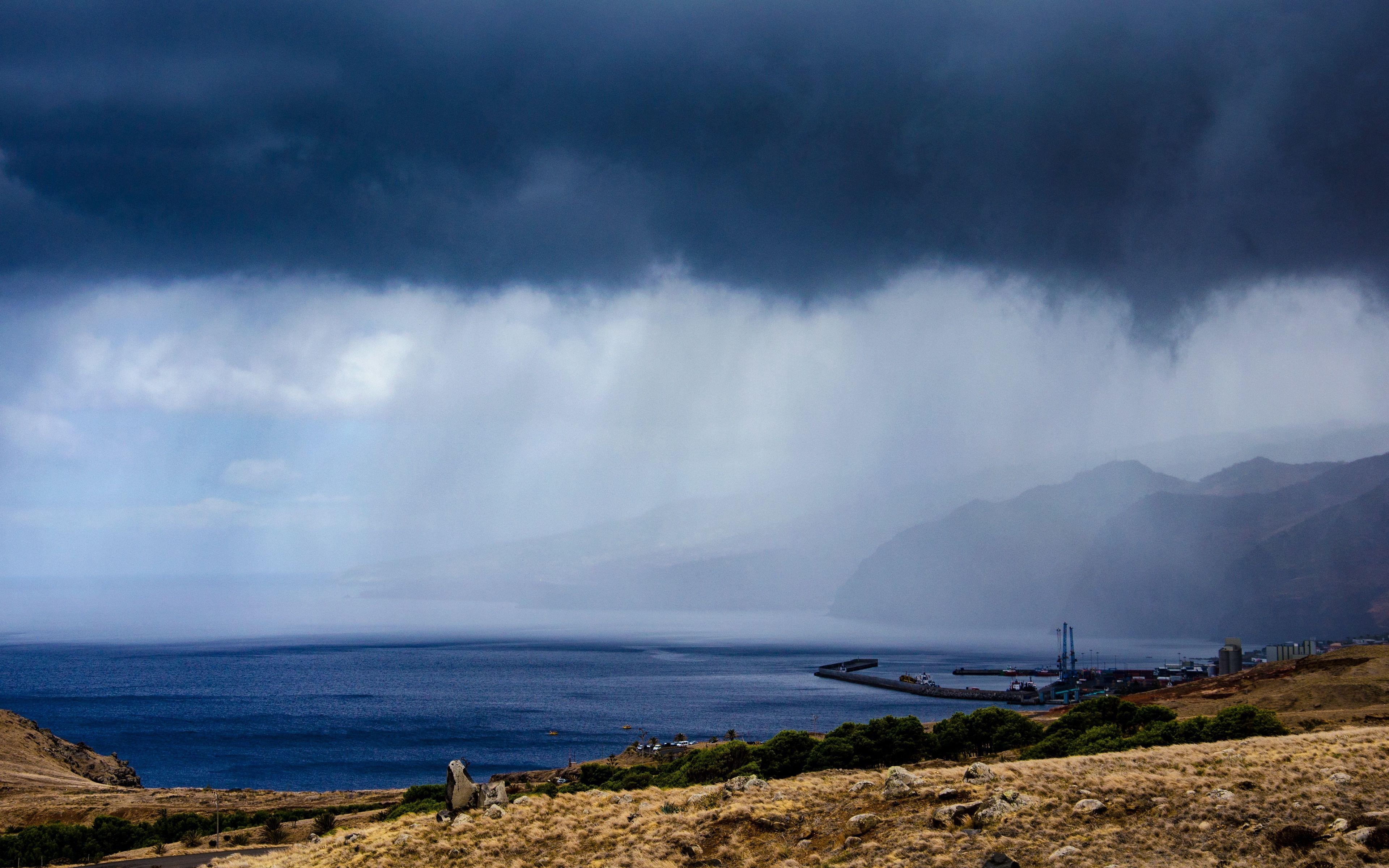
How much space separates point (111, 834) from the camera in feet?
212

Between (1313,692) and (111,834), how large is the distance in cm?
11083

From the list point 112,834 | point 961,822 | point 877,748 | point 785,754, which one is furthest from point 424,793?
point 961,822

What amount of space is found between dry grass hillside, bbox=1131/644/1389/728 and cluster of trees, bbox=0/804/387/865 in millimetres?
78529

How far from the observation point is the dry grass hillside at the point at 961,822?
27.4 metres

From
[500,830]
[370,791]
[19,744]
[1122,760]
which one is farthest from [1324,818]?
[19,744]

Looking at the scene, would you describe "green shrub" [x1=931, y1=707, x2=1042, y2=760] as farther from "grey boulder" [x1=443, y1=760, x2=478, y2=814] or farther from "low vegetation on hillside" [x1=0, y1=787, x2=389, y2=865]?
"low vegetation on hillside" [x1=0, y1=787, x2=389, y2=865]

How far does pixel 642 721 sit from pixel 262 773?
7615cm

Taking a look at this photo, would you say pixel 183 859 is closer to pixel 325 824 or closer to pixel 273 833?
pixel 325 824

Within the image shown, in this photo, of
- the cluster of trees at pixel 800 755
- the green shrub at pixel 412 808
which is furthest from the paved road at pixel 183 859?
the cluster of trees at pixel 800 755

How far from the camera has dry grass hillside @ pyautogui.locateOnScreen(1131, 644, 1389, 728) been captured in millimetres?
74688

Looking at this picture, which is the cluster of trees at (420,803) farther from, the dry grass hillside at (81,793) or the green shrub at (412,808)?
the dry grass hillside at (81,793)

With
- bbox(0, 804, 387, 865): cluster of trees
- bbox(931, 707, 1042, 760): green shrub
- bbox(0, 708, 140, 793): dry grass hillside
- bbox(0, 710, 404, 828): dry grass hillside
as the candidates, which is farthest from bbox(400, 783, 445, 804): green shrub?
bbox(0, 708, 140, 793): dry grass hillside

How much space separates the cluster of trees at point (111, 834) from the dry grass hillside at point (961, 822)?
34018mm

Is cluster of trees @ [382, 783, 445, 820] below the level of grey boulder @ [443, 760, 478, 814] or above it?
below
